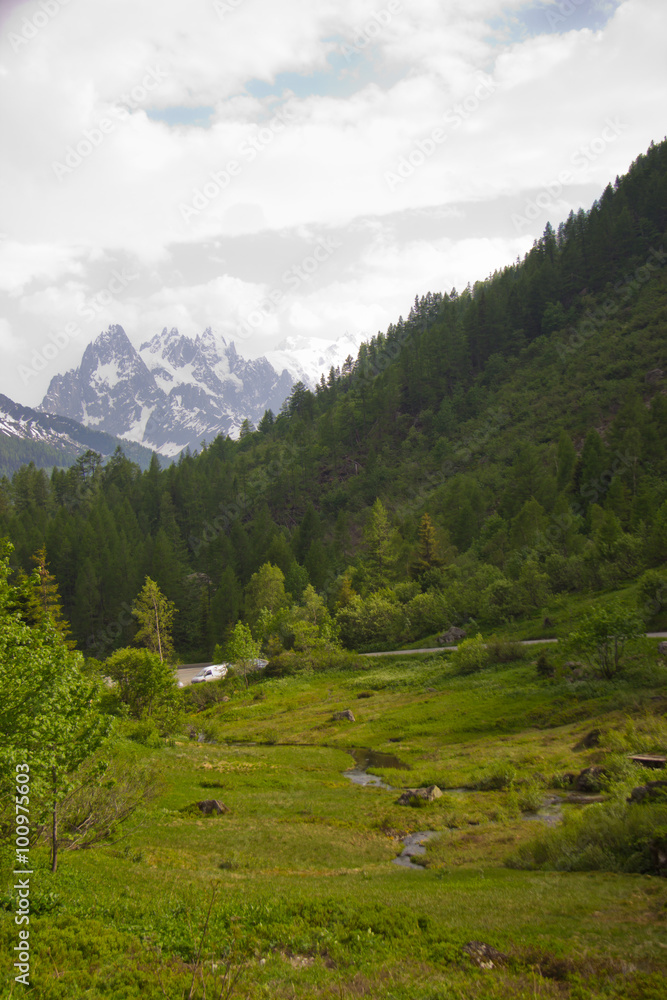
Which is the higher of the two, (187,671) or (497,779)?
(497,779)

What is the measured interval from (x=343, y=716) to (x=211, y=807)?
2564 centimetres

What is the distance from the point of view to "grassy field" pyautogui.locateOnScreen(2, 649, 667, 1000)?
966cm

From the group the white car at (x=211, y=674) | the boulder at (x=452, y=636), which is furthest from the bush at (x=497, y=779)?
the white car at (x=211, y=674)

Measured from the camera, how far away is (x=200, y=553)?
12781cm

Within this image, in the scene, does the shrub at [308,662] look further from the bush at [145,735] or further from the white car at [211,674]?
the bush at [145,735]

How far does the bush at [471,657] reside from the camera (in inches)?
2172

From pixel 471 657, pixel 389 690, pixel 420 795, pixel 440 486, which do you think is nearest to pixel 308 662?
pixel 389 690

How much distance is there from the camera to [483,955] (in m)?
10.7

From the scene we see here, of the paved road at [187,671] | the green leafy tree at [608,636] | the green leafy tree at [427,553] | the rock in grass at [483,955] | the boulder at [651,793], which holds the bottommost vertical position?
the paved road at [187,671]

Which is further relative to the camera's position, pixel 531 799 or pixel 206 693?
pixel 206 693

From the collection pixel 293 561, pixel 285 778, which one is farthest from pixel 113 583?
pixel 285 778

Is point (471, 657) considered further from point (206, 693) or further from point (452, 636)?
point (206, 693)

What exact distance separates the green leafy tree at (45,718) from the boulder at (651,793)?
16.5 meters

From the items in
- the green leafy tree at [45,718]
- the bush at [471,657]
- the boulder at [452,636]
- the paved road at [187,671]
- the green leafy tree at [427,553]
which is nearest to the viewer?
the green leafy tree at [45,718]
